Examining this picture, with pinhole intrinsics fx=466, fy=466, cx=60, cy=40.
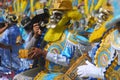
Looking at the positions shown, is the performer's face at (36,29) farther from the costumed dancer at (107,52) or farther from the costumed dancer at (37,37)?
the costumed dancer at (107,52)

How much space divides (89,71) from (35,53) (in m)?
0.79

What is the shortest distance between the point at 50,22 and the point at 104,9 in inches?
30.7

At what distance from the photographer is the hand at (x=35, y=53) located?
478 centimetres

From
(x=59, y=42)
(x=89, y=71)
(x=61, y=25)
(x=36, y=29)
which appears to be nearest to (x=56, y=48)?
(x=59, y=42)

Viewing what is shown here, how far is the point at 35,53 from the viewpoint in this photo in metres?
4.86

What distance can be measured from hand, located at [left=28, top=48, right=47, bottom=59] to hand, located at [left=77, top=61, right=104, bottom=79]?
513mm

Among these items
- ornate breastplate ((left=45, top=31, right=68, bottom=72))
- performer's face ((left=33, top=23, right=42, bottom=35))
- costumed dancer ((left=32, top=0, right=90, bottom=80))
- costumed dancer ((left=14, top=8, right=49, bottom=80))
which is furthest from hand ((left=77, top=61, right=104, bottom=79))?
performer's face ((left=33, top=23, right=42, bottom=35))

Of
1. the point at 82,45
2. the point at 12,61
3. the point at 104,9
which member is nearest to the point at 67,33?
the point at 82,45

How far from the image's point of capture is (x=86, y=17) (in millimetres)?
4332

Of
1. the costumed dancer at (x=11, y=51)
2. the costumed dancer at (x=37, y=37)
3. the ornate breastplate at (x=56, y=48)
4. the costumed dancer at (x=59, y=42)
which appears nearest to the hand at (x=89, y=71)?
the costumed dancer at (x=59, y=42)

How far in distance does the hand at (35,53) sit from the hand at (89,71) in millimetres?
513

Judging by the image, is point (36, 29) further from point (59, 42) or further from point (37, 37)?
point (59, 42)

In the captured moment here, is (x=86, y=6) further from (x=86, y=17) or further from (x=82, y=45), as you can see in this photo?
(x=82, y=45)

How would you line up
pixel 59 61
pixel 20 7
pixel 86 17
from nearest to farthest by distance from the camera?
pixel 86 17
pixel 59 61
pixel 20 7
